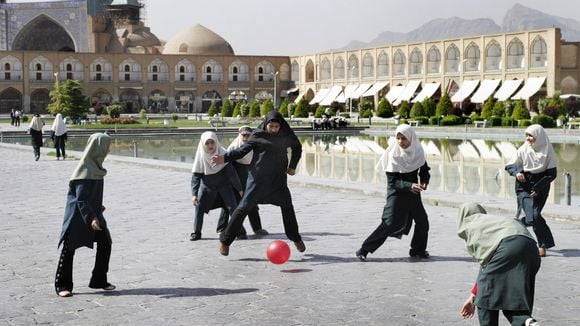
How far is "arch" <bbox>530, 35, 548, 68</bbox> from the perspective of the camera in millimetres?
39594

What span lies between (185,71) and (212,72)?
1.95m

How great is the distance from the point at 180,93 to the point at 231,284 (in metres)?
54.5

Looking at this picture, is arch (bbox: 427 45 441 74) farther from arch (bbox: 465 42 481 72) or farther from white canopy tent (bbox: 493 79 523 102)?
white canopy tent (bbox: 493 79 523 102)

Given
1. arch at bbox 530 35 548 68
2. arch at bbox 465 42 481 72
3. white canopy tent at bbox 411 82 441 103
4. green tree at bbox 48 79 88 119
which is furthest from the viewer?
white canopy tent at bbox 411 82 441 103

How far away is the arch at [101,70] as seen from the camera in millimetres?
56375

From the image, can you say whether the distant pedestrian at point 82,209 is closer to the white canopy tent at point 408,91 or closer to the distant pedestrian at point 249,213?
the distant pedestrian at point 249,213

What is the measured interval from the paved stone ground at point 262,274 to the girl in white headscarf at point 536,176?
223 mm

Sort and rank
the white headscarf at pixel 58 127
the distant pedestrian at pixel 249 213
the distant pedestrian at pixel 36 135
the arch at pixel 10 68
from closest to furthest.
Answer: the distant pedestrian at pixel 249 213 < the white headscarf at pixel 58 127 < the distant pedestrian at pixel 36 135 < the arch at pixel 10 68

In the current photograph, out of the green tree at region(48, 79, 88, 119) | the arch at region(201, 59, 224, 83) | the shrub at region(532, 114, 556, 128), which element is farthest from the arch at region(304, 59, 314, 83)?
the shrub at region(532, 114, 556, 128)

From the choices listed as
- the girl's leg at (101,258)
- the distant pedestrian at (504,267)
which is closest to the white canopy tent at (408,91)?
the girl's leg at (101,258)

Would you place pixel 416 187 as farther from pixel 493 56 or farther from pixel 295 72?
pixel 295 72

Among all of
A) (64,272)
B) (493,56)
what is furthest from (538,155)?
(493,56)

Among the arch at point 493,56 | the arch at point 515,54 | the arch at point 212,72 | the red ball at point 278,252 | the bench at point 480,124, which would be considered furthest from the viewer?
the arch at point 212,72

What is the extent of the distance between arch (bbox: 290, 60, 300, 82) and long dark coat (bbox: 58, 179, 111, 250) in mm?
54993
